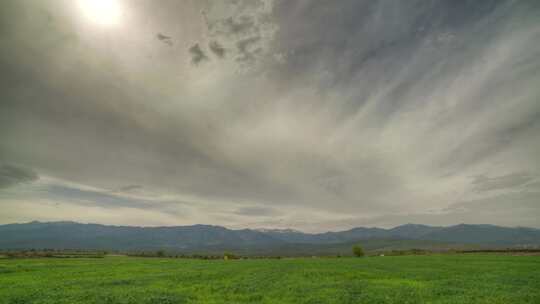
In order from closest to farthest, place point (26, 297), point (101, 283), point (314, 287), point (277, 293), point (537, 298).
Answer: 1. point (537, 298)
2. point (26, 297)
3. point (277, 293)
4. point (314, 287)
5. point (101, 283)

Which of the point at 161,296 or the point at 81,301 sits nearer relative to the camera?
the point at 81,301

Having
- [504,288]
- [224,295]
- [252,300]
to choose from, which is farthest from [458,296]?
[224,295]

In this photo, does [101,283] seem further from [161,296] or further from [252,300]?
[252,300]

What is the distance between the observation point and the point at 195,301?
23094mm

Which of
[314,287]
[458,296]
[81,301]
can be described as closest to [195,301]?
[81,301]

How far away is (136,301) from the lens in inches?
910

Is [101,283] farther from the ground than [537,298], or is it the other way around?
[537,298]

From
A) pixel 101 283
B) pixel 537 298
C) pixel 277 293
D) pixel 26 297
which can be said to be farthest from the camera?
pixel 101 283

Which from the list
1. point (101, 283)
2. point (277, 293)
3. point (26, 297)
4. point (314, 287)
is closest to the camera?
point (26, 297)

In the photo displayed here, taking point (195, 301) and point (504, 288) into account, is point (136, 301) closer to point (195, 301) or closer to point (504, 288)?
point (195, 301)

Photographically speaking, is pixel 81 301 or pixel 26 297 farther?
pixel 26 297

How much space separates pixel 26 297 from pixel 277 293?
24.5 m

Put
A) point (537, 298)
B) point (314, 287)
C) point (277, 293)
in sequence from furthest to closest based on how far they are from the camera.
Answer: point (314, 287) → point (277, 293) → point (537, 298)

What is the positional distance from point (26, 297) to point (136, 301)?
1191 cm
